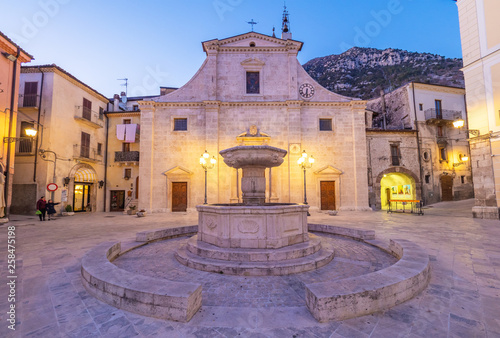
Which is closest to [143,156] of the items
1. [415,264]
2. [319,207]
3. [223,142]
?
[223,142]

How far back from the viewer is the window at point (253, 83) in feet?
63.4

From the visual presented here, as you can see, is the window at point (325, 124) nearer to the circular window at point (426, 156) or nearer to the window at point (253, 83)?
the window at point (253, 83)

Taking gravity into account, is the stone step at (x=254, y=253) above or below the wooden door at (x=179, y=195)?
below

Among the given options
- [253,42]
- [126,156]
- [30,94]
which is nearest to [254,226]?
[253,42]

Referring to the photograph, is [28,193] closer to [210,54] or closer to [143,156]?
[143,156]

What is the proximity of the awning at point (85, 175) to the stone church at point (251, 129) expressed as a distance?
21.2 feet

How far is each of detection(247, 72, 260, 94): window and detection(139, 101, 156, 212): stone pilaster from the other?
25.6ft

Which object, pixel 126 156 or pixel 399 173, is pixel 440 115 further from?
pixel 126 156

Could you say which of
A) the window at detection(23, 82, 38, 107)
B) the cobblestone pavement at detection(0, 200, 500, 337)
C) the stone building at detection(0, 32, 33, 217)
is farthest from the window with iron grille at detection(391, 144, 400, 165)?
the window at detection(23, 82, 38, 107)

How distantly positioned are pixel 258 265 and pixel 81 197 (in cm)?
2140

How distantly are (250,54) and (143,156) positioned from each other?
11990 mm

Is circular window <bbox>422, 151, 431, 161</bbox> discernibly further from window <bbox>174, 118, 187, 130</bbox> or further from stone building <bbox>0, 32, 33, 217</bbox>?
stone building <bbox>0, 32, 33, 217</bbox>

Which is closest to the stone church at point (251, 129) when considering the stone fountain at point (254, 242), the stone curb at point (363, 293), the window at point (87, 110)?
the window at point (87, 110)

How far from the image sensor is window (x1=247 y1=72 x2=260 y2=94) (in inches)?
760
